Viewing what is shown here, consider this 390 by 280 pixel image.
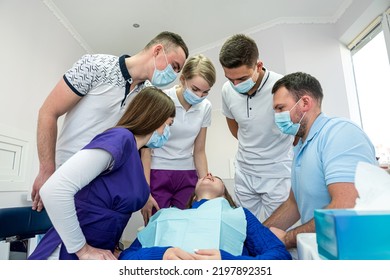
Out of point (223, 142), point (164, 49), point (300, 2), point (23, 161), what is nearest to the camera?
point (164, 49)

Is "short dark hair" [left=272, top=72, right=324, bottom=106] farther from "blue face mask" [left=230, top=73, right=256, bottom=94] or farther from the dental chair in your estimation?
the dental chair

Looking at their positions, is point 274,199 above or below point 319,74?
above

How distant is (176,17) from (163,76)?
1.36 m

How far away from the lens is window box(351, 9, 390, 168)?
2.01 metres

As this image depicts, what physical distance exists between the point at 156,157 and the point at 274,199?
0.66 m

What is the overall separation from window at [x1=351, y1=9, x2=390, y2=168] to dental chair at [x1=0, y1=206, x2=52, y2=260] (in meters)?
2.18

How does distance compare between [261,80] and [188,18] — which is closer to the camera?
[261,80]

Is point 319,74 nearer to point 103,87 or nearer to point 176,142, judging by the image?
point 176,142

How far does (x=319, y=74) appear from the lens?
2.39 m

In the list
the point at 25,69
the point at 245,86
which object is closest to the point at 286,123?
the point at 245,86

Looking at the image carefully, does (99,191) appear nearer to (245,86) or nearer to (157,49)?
(157,49)

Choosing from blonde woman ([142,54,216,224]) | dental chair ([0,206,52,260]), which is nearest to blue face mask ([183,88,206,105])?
blonde woman ([142,54,216,224])

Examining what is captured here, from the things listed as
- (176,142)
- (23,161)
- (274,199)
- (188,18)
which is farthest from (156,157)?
(188,18)

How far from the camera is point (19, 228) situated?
1.39 metres
